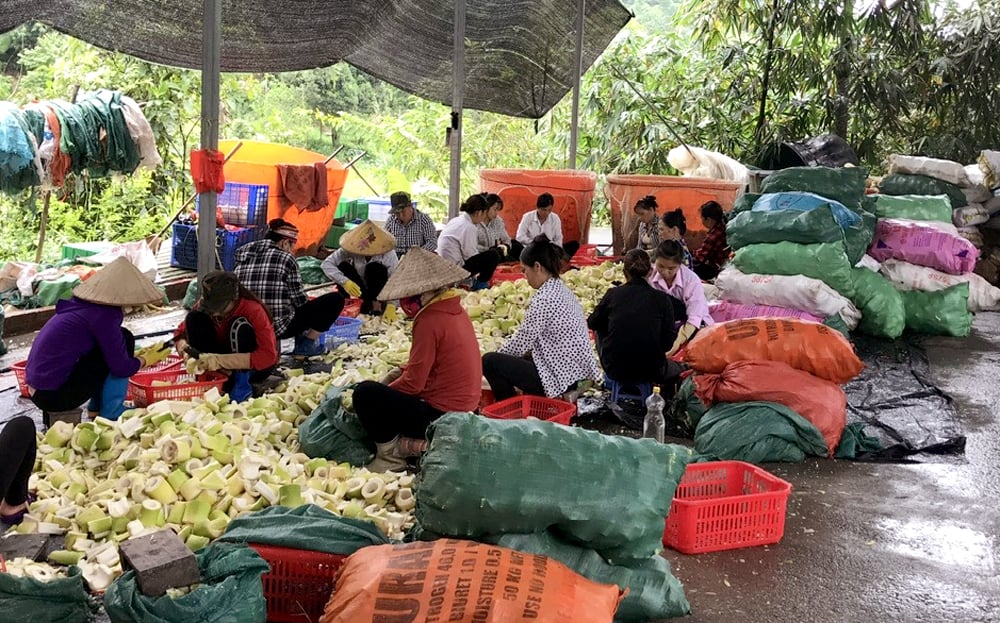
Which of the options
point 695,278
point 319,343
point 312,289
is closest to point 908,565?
point 695,278

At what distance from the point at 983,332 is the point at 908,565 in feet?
18.5

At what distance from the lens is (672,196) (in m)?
11.3

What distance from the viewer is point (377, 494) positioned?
3.93m

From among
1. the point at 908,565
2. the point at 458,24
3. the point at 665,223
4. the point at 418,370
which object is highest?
the point at 458,24

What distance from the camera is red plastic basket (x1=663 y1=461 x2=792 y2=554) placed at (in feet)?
12.6

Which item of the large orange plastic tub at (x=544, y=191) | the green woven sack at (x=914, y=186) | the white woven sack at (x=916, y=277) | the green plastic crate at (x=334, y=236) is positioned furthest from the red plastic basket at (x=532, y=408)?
the green plastic crate at (x=334, y=236)

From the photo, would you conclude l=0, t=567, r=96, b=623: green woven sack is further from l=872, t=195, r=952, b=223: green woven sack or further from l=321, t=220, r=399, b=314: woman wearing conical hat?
l=872, t=195, r=952, b=223: green woven sack

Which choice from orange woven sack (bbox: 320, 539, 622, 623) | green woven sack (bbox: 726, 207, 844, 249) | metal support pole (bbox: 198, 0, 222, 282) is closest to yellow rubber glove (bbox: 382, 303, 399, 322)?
metal support pole (bbox: 198, 0, 222, 282)

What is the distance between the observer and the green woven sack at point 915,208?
339 inches

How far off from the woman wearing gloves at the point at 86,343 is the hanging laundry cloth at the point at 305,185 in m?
5.44

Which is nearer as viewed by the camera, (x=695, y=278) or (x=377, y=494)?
(x=377, y=494)

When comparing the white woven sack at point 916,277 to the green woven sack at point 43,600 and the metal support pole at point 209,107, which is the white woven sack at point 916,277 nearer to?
the metal support pole at point 209,107

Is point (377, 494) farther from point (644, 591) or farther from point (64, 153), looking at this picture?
point (64, 153)

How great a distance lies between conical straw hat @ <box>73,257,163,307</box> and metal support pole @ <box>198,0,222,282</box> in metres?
1.76
